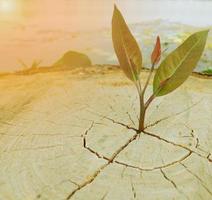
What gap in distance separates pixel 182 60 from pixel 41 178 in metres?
0.58

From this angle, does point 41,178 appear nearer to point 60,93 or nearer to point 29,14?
point 60,93

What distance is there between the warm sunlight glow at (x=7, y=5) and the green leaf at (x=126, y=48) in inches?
133

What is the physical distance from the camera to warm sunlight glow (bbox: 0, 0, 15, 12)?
14.4ft

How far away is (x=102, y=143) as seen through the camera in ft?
4.08

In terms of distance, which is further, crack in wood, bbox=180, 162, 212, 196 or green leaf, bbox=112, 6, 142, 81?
green leaf, bbox=112, 6, 142, 81

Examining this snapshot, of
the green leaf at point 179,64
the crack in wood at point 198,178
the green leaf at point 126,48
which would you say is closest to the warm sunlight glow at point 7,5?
the green leaf at point 126,48

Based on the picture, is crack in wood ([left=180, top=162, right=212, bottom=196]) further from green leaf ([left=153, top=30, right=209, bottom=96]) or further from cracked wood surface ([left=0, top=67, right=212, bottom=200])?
green leaf ([left=153, top=30, right=209, bottom=96])

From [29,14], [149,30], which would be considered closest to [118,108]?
[149,30]

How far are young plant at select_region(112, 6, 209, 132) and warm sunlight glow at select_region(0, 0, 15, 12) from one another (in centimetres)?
340

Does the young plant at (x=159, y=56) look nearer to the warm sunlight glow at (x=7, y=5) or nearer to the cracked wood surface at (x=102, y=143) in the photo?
the cracked wood surface at (x=102, y=143)

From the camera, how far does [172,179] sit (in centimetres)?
109

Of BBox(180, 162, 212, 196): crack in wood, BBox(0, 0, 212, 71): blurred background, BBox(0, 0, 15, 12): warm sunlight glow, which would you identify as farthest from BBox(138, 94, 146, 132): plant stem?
BBox(0, 0, 15, 12): warm sunlight glow

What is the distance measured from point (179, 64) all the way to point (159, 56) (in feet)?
0.24

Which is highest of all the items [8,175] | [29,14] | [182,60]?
[182,60]
